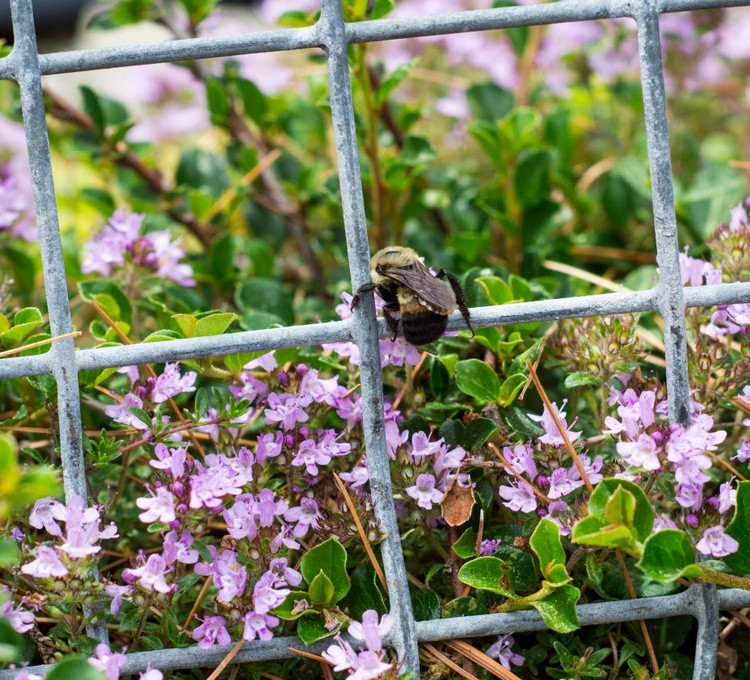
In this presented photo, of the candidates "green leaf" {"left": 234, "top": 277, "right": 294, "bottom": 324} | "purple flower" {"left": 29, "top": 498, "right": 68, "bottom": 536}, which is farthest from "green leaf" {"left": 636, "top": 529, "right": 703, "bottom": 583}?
"green leaf" {"left": 234, "top": 277, "right": 294, "bottom": 324}

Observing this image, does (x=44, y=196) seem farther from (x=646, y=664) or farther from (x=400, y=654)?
(x=646, y=664)

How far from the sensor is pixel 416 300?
1337 mm

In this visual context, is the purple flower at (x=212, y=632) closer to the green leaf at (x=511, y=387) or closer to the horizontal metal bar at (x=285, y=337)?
the horizontal metal bar at (x=285, y=337)

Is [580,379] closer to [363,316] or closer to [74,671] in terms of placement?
[363,316]

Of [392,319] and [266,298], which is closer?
[392,319]

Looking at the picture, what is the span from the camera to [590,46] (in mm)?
2676

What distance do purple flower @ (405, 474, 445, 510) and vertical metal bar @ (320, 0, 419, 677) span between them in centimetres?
4

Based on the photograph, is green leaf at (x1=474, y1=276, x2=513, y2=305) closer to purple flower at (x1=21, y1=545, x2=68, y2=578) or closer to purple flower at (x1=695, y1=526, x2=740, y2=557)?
purple flower at (x1=695, y1=526, x2=740, y2=557)

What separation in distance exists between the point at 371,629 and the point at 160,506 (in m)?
0.37

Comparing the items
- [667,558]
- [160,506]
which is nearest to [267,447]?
[160,506]

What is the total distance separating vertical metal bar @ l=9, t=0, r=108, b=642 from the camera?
1.31 meters

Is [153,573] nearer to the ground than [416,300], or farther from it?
nearer to the ground

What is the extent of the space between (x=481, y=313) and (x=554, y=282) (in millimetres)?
493

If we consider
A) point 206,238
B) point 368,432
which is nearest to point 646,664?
point 368,432
